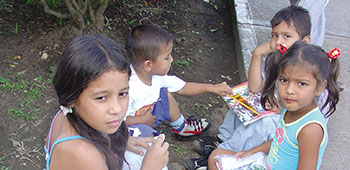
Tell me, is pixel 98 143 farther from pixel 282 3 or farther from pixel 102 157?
pixel 282 3

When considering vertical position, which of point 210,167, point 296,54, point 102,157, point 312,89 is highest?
point 296,54

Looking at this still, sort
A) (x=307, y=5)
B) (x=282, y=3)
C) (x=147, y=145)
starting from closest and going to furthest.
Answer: (x=147, y=145), (x=307, y=5), (x=282, y=3)

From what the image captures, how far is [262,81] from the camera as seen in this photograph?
2.90 m

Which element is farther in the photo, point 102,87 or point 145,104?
point 145,104

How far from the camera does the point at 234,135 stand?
110 inches

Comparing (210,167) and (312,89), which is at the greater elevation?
(312,89)

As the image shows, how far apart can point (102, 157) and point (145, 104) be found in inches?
38.5

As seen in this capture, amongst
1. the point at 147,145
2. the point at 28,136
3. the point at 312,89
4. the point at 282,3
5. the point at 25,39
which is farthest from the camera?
the point at 282,3

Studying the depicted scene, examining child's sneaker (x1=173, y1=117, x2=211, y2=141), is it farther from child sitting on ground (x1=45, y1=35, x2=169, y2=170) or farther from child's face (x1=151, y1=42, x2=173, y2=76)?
child sitting on ground (x1=45, y1=35, x2=169, y2=170)

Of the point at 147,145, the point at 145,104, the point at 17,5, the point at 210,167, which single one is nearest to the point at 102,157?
the point at 147,145

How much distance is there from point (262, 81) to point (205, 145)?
68 centimetres

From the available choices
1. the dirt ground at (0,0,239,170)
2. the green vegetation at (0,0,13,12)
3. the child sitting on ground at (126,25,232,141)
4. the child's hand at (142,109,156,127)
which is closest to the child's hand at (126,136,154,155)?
→ the child sitting on ground at (126,25,232,141)

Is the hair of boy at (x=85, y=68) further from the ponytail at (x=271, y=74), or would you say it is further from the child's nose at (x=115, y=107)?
the ponytail at (x=271, y=74)

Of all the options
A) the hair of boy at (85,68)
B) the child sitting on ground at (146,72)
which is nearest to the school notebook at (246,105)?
the child sitting on ground at (146,72)
